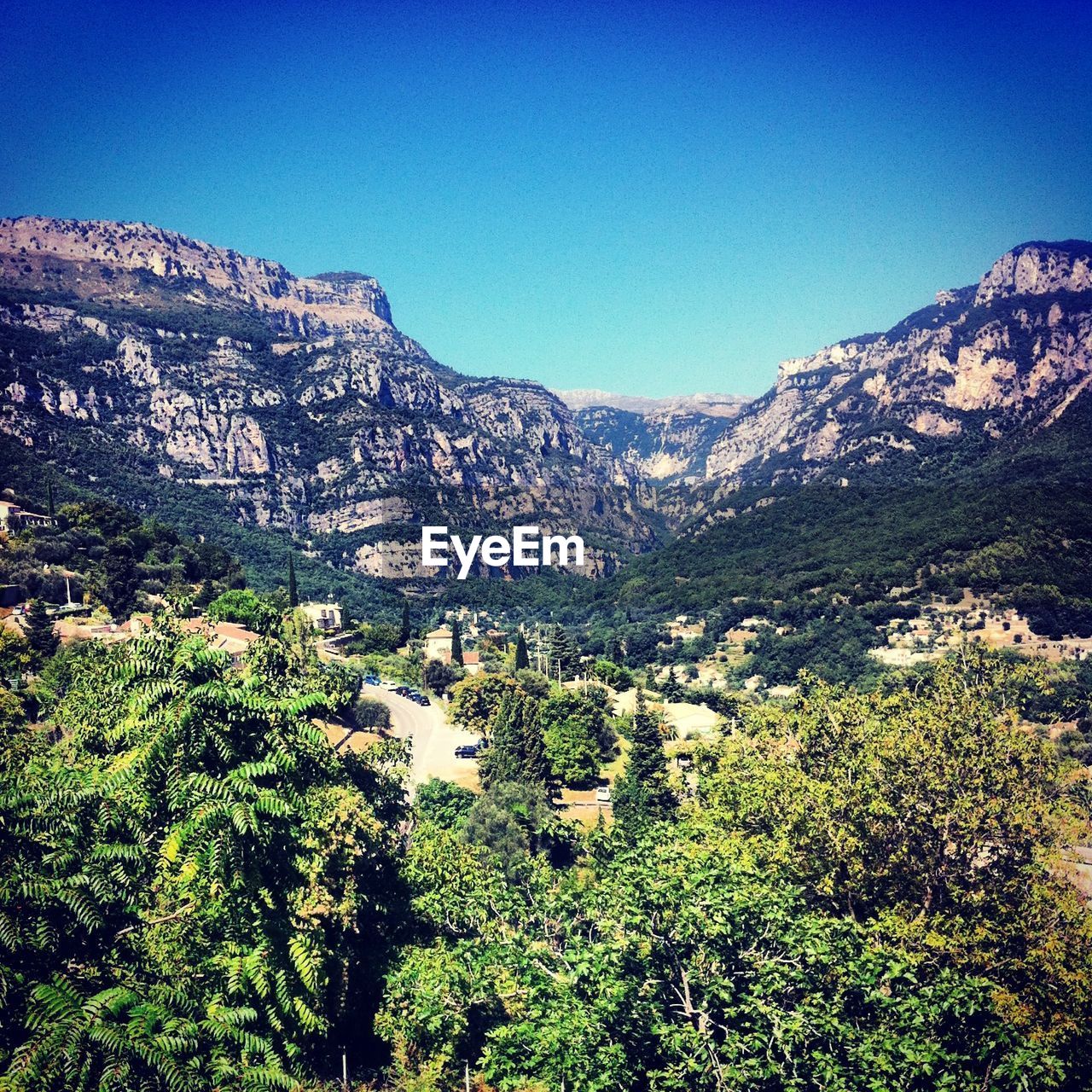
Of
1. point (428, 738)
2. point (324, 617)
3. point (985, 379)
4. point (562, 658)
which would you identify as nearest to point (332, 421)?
point (324, 617)

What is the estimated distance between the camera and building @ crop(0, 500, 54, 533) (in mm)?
55562

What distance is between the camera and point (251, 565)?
4252 inches

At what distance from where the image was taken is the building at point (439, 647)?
68.7 m

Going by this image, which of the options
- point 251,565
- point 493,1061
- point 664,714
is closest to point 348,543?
point 251,565

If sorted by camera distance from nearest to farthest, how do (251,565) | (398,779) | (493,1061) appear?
(493,1061)
(398,779)
(251,565)

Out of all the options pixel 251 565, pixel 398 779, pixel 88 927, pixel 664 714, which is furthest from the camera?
pixel 251 565

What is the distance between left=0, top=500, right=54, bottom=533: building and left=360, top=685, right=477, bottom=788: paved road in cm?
2674

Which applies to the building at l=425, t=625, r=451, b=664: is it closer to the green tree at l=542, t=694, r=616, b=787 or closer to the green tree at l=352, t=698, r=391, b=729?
the green tree at l=542, t=694, r=616, b=787

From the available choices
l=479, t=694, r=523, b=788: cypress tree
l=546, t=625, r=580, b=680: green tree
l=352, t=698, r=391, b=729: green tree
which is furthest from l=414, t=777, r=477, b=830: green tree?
l=546, t=625, r=580, b=680: green tree

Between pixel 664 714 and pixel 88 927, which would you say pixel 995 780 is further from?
pixel 664 714

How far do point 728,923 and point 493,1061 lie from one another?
393 cm

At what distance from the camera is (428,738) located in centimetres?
4603

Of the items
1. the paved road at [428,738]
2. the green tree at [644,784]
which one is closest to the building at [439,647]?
the paved road at [428,738]

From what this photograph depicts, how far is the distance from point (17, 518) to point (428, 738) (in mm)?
35038
